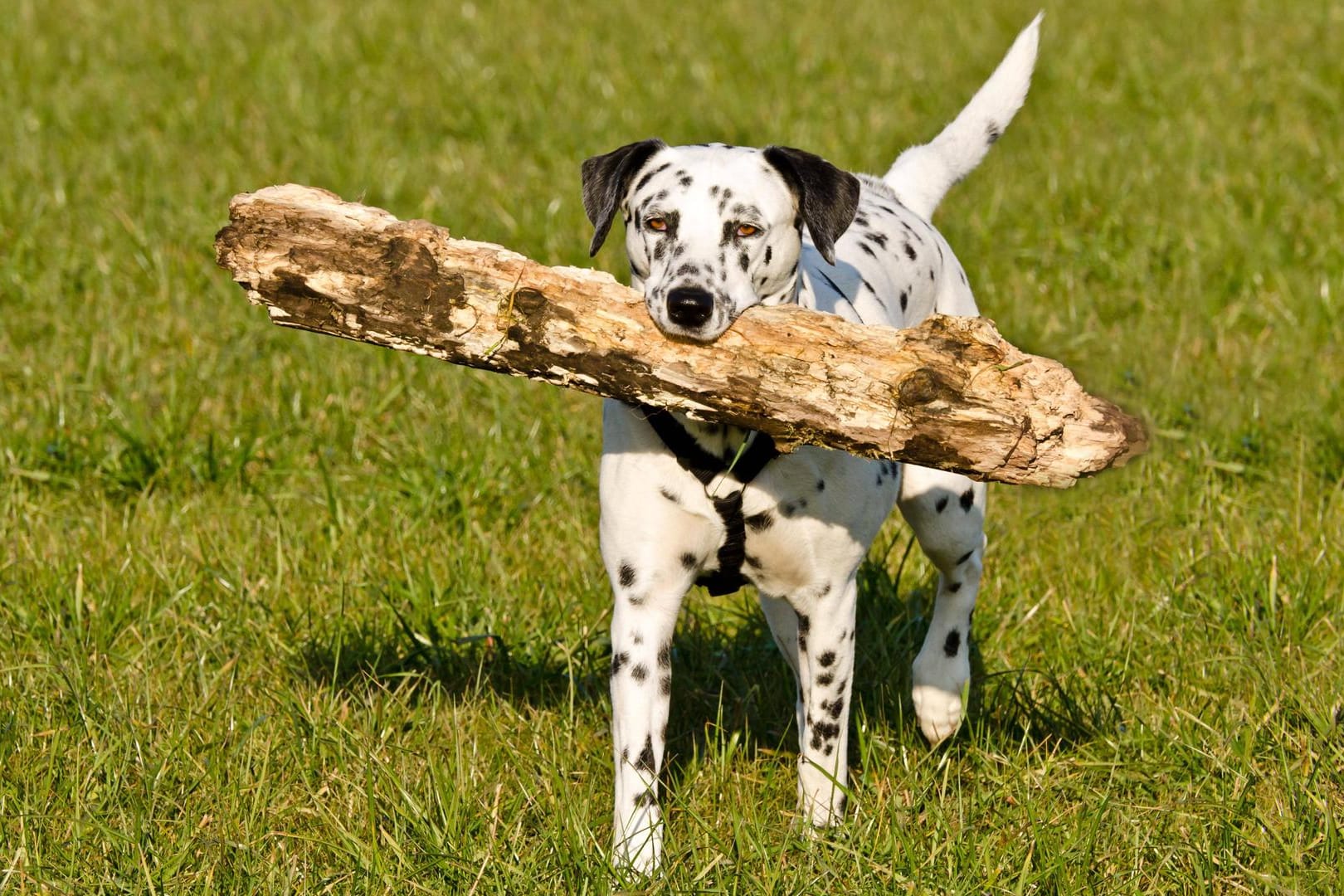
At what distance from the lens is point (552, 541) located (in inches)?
257

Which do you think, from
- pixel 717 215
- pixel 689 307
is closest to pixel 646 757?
pixel 689 307

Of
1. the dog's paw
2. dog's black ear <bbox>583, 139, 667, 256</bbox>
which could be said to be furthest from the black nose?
the dog's paw

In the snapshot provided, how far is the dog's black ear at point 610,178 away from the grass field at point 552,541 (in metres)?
1.56

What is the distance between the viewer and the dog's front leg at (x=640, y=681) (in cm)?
465

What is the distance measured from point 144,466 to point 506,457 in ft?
4.89

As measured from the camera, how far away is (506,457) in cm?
704

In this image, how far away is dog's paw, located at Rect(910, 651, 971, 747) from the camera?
17.8 ft

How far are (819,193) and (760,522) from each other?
0.93m

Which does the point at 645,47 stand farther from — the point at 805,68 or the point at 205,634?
the point at 205,634

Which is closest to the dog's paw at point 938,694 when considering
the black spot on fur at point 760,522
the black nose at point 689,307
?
the black spot on fur at point 760,522

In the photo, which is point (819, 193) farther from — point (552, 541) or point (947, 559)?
point (552, 541)

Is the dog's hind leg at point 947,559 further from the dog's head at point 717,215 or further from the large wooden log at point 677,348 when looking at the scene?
the large wooden log at point 677,348

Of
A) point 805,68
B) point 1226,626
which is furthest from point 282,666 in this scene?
point 805,68

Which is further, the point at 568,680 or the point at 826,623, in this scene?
the point at 568,680
